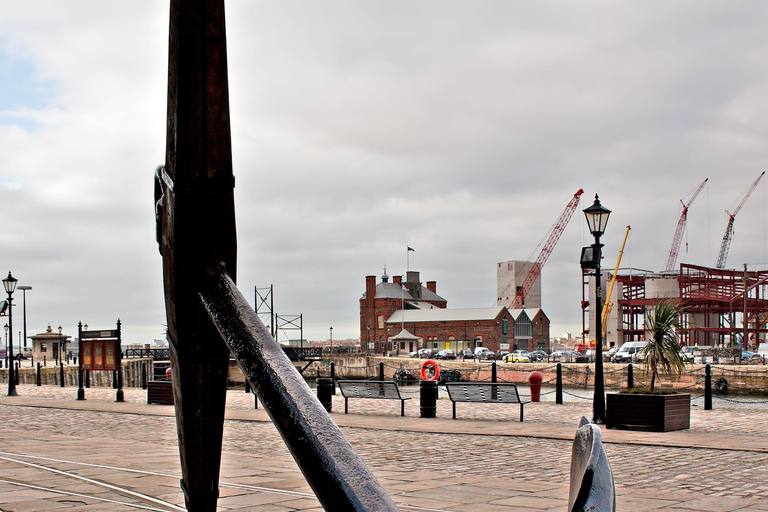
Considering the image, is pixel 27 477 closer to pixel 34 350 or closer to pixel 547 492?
pixel 547 492

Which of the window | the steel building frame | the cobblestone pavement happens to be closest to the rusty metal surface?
the cobblestone pavement

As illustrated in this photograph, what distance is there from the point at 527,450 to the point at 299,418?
9.23m

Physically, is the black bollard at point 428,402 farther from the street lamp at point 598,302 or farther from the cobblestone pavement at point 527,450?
the street lamp at point 598,302

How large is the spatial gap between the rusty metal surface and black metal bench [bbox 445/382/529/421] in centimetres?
1381

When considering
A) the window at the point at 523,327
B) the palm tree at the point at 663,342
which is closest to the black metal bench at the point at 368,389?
the palm tree at the point at 663,342

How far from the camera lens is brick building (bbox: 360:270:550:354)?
94375 mm

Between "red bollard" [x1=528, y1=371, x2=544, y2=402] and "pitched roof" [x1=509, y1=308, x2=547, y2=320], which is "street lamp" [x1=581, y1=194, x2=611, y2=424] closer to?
"red bollard" [x1=528, y1=371, x2=544, y2=402]

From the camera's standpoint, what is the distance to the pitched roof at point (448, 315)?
94750 millimetres

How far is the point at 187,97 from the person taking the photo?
2.44m

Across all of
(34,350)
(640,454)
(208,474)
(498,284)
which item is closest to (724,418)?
(640,454)

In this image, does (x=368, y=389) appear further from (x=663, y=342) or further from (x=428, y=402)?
(x=663, y=342)

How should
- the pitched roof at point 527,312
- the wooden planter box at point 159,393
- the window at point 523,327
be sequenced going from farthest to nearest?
the pitched roof at point 527,312 → the window at point 523,327 → the wooden planter box at point 159,393

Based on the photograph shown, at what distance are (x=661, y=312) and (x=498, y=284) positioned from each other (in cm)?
10638

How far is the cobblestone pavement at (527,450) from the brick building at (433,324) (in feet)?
→ 247
